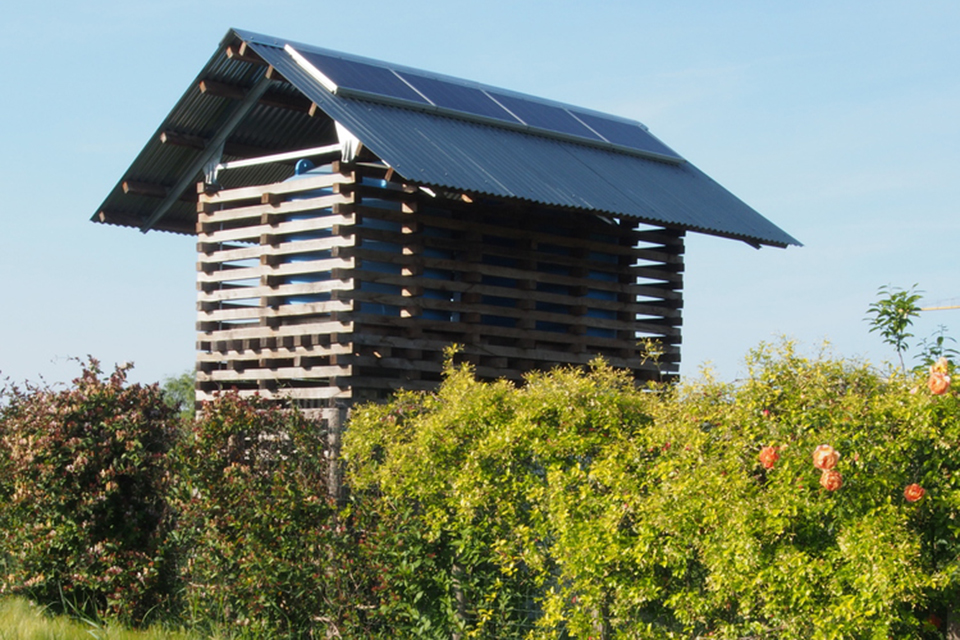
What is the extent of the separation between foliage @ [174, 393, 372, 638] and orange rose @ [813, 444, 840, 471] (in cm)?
460

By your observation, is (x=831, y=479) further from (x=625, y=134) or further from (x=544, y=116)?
(x=625, y=134)

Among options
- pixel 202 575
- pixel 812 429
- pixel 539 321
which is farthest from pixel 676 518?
pixel 539 321

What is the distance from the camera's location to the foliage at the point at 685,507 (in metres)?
5.89

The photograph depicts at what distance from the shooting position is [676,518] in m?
6.48

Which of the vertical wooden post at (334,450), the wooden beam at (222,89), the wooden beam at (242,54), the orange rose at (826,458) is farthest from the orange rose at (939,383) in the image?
the wooden beam at (222,89)

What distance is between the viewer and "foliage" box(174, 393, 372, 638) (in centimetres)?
924

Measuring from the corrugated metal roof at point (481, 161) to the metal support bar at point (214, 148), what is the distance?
0.21 m

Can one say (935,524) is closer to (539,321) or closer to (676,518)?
(676,518)

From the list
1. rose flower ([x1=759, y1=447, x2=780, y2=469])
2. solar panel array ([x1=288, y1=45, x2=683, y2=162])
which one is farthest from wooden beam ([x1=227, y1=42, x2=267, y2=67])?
rose flower ([x1=759, y1=447, x2=780, y2=469])

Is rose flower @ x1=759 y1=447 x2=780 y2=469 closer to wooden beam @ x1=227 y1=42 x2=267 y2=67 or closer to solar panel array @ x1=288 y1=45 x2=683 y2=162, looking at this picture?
solar panel array @ x1=288 y1=45 x2=683 y2=162

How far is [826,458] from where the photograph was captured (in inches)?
225

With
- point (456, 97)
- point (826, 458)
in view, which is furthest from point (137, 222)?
point (826, 458)

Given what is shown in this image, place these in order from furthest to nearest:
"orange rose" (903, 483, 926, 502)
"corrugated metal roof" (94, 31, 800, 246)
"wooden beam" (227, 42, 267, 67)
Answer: "wooden beam" (227, 42, 267, 67) < "corrugated metal roof" (94, 31, 800, 246) < "orange rose" (903, 483, 926, 502)

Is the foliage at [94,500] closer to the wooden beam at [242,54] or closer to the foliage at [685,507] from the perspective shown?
the foliage at [685,507]
